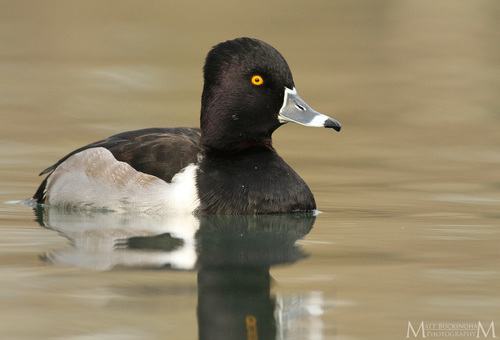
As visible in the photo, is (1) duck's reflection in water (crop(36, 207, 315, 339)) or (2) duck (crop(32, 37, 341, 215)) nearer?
(1) duck's reflection in water (crop(36, 207, 315, 339))

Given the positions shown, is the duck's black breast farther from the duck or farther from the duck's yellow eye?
the duck's yellow eye

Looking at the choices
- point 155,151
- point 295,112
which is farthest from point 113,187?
point 295,112

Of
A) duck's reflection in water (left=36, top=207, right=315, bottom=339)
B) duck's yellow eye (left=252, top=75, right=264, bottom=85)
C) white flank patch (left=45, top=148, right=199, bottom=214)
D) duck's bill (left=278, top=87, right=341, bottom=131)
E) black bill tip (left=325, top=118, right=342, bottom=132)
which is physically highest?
duck's yellow eye (left=252, top=75, right=264, bottom=85)

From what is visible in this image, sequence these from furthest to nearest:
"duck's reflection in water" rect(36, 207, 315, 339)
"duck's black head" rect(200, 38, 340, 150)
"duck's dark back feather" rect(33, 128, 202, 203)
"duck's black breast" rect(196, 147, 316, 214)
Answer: "duck's black head" rect(200, 38, 340, 150)
"duck's dark back feather" rect(33, 128, 202, 203)
"duck's black breast" rect(196, 147, 316, 214)
"duck's reflection in water" rect(36, 207, 315, 339)

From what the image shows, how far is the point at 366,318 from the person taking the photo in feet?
14.4

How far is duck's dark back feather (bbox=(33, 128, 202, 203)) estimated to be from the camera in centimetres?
729

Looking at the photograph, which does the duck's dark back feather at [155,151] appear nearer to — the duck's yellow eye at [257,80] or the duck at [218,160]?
the duck at [218,160]

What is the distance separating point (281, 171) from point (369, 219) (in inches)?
32.2

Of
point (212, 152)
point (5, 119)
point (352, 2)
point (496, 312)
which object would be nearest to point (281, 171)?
point (212, 152)

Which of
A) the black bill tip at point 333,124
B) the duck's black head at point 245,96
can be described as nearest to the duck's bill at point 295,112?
the duck's black head at point 245,96

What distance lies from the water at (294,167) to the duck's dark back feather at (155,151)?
20.0 inches

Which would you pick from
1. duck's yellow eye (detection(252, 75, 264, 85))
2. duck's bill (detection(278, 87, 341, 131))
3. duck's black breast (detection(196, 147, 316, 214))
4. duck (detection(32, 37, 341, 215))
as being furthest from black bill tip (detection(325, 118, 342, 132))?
duck's yellow eye (detection(252, 75, 264, 85))

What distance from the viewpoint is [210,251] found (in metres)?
5.98

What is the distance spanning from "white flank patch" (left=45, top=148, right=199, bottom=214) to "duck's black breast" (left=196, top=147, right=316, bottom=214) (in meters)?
0.12
